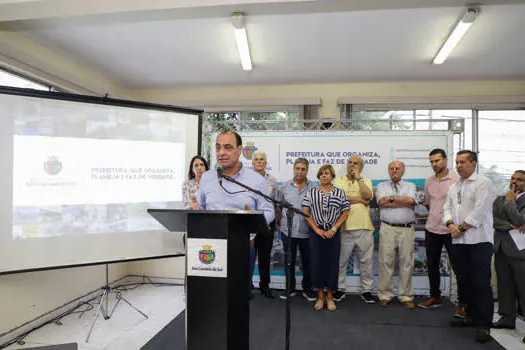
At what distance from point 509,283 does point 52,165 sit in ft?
13.6

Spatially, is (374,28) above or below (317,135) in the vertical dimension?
above

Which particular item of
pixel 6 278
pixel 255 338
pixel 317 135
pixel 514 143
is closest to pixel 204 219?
pixel 255 338

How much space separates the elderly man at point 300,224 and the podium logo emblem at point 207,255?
241 cm

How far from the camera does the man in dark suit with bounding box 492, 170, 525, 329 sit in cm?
330

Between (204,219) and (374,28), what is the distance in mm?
2668

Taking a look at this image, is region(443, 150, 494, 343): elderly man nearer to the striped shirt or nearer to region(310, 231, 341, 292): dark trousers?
the striped shirt

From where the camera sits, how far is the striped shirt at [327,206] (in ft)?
12.4

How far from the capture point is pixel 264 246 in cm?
422

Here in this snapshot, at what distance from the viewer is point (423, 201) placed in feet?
13.4

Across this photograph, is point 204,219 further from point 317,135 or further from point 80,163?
point 317,135

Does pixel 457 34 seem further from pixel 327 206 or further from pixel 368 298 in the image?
pixel 368 298

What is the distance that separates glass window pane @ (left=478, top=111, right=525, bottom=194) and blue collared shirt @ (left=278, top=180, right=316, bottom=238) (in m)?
2.66

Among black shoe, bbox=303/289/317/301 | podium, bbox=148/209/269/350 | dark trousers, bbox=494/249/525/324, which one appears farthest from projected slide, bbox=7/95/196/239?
dark trousers, bbox=494/249/525/324

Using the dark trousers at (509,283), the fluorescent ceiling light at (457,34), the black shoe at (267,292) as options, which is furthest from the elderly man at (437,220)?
the black shoe at (267,292)
